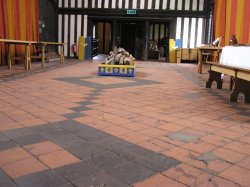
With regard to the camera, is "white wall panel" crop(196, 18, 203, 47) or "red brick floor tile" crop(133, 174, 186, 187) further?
"white wall panel" crop(196, 18, 203, 47)

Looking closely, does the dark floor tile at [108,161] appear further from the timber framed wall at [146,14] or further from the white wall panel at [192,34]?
the white wall panel at [192,34]

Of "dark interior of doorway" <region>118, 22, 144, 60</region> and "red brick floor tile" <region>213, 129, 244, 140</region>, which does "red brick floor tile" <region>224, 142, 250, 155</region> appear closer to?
"red brick floor tile" <region>213, 129, 244, 140</region>

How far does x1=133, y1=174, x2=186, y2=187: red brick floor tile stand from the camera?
60.7 inches

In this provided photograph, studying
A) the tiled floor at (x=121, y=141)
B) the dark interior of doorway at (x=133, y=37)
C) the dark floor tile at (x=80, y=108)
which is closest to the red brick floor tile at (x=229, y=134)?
the tiled floor at (x=121, y=141)

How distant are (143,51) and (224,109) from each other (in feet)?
34.9

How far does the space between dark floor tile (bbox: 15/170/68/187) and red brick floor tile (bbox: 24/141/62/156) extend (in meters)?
0.32

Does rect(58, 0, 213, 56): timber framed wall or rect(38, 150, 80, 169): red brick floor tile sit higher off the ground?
rect(58, 0, 213, 56): timber framed wall

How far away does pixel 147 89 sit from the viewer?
16.0ft

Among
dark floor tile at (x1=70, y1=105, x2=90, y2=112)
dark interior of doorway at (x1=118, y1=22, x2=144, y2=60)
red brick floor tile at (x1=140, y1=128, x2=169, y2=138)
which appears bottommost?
red brick floor tile at (x1=140, y1=128, x2=169, y2=138)

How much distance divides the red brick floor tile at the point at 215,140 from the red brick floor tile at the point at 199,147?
0.08m

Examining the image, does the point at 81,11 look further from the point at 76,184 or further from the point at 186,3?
the point at 76,184

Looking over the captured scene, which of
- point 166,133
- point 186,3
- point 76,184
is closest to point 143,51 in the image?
point 186,3

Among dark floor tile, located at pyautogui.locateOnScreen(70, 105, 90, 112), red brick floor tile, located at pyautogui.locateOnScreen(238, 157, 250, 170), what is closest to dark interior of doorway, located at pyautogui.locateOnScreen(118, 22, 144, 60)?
dark floor tile, located at pyautogui.locateOnScreen(70, 105, 90, 112)

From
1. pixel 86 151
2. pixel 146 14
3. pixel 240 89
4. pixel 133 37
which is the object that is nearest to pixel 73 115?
pixel 86 151
